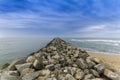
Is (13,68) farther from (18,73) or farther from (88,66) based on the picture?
(88,66)

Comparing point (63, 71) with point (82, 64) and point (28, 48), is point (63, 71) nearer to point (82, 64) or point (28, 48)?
point (82, 64)

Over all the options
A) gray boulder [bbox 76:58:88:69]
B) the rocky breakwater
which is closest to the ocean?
the rocky breakwater

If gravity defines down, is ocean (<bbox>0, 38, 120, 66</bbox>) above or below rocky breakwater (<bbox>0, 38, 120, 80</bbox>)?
below

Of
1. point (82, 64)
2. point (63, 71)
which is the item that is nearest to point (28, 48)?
point (82, 64)

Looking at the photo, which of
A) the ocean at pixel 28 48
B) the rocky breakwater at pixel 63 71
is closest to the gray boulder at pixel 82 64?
the rocky breakwater at pixel 63 71

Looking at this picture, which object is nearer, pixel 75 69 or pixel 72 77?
pixel 72 77

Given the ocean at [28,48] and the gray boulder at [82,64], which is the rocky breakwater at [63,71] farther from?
the ocean at [28,48]

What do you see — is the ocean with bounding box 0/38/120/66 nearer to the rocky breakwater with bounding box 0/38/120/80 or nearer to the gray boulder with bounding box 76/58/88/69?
the rocky breakwater with bounding box 0/38/120/80

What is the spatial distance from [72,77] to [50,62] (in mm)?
2079

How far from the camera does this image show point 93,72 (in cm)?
805

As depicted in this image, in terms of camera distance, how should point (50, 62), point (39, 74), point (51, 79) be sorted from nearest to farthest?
point (51, 79) → point (39, 74) → point (50, 62)

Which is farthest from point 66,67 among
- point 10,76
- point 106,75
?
point 10,76

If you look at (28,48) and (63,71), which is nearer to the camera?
(63,71)

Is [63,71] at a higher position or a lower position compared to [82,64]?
lower
